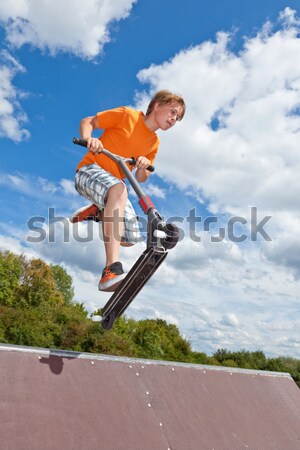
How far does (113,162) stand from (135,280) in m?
1.29

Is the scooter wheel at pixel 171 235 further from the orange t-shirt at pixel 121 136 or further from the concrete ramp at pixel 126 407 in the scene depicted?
the concrete ramp at pixel 126 407

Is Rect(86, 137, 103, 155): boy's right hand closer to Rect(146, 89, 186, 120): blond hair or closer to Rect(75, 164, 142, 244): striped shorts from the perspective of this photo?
Rect(75, 164, 142, 244): striped shorts

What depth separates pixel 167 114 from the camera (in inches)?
175

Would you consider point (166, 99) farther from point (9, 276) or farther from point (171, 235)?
point (9, 276)

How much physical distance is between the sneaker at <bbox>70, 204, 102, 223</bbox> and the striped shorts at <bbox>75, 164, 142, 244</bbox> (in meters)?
0.22

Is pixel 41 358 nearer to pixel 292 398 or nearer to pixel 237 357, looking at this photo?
pixel 292 398

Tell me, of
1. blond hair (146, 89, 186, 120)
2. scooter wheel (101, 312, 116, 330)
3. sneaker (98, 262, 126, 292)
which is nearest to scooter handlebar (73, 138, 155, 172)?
blond hair (146, 89, 186, 120)

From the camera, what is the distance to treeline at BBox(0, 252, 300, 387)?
73.0ft

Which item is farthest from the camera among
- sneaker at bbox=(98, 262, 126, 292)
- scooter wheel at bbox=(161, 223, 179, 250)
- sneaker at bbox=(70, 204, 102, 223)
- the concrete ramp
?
sneaker at bbox=(70, 204, 102, 223)

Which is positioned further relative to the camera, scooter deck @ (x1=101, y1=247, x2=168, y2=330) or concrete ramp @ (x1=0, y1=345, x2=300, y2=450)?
scooter deck @ (x1=101, y1=247, x2=168, y2=330)

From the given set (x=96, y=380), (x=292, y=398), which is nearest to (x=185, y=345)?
(x=292, y=398)

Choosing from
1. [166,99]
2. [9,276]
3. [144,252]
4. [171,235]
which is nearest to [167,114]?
[166,99]

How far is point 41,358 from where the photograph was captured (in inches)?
163

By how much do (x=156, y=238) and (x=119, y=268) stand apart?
49 cm
